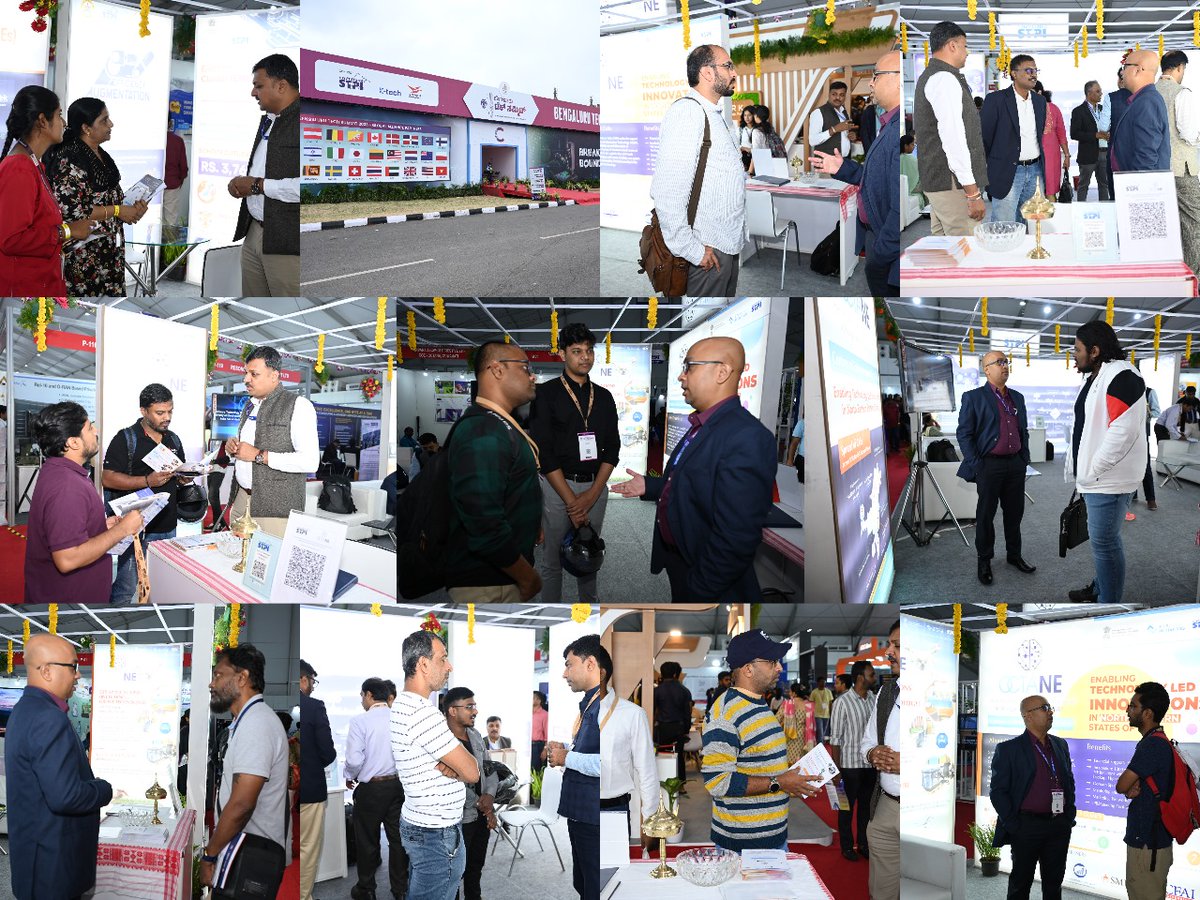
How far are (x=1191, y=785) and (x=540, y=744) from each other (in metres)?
2.67

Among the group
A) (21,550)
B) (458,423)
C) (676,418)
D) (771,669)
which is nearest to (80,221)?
(21,550)

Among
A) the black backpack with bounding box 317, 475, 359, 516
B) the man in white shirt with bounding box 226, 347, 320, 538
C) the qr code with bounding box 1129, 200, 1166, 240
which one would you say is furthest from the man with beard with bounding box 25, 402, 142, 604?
the qr code with bounding box 1129, 200, 1166, 240

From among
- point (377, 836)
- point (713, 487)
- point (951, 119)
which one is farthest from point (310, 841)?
point (951, 119)

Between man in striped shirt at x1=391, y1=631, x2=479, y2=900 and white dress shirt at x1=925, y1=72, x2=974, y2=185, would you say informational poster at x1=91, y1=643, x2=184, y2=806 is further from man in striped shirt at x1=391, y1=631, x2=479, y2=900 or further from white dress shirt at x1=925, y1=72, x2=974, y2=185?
white dress shirt at x1=925, y1=72, x2=974, y2=185

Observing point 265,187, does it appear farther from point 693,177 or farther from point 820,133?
point 820,133

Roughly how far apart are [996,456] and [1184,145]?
154 cm

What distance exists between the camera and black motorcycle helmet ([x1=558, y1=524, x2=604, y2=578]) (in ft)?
12.3

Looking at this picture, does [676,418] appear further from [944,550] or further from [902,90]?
[902,90]

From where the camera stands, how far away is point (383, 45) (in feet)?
Result: 14.2

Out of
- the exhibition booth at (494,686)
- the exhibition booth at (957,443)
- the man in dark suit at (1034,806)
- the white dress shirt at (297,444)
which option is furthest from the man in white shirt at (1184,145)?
the white dress shirt at (297,444)

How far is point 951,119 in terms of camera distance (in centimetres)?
405

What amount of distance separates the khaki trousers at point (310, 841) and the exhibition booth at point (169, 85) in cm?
221

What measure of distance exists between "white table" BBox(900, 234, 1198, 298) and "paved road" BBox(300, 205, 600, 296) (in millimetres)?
1390

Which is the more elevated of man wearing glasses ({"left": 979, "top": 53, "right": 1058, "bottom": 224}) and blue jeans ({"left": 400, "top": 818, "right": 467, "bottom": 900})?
man wearing glasses ({"left": 979, "top": 53, "right": 1058, "bottom": 224})
